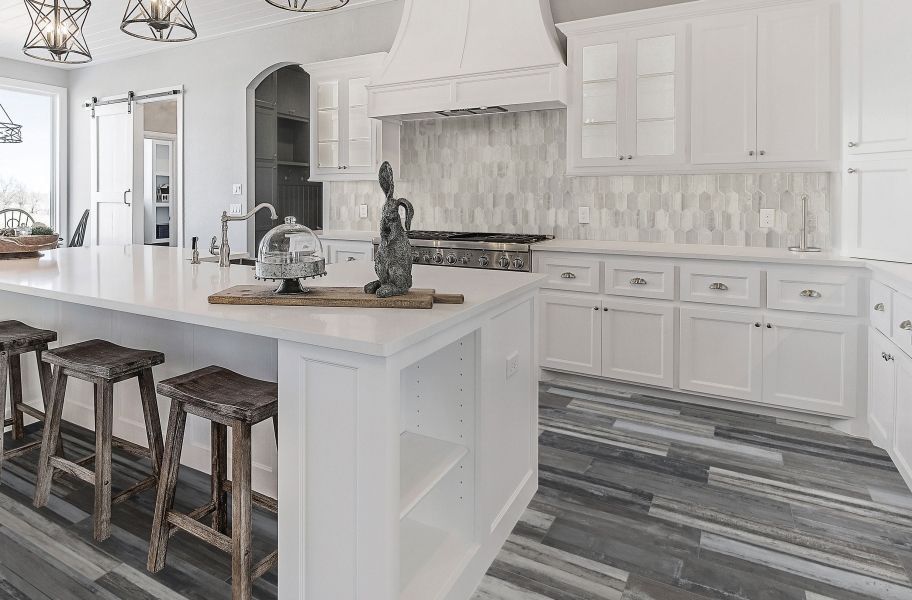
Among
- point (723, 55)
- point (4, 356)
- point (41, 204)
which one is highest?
point (723, 55)

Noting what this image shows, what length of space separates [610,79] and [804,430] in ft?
8.05

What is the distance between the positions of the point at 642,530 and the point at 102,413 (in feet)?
6.66

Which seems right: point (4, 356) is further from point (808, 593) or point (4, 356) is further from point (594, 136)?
point (594, 136)

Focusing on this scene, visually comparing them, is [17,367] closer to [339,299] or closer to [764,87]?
[339,299]

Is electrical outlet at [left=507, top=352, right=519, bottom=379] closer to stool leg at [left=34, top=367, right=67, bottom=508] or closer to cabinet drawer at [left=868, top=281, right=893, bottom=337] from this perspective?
stool leg at [left=34, top=367, right=67, bottom=508]

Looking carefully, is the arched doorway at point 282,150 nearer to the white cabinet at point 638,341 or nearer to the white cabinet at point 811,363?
the white cabinet at point 638,341

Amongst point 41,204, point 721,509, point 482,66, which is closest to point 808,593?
point 721,509

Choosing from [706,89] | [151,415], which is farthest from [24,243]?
[706,89]

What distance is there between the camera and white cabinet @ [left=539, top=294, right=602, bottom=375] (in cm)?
388

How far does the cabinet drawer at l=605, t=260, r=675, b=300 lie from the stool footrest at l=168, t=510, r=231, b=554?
108 inches

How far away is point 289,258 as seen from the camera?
5.99ft

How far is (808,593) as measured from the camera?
1.86 metres

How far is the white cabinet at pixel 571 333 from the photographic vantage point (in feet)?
12.7

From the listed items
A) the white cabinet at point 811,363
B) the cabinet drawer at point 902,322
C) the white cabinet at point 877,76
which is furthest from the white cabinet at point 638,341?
the white cabinet at point 877,76
